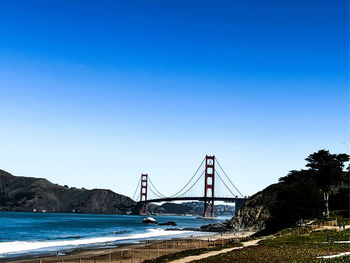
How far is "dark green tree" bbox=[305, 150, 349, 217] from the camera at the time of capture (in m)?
74.6

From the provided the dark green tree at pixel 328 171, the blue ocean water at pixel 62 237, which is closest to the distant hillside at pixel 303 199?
the dark green tree at pixel 328 171

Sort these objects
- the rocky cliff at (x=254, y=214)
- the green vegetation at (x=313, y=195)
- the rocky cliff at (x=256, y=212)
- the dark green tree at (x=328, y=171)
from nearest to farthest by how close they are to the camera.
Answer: the green vegetation at (x=313, y=195), the dark green tree at (x=328, y=171), the rocky cliff at (x=256, y=212), the rocky cliff at (x=254, y=214)

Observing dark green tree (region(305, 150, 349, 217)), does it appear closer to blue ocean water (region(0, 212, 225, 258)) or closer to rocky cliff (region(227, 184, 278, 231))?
rocky cliff (region(227, 184, 278, 231))

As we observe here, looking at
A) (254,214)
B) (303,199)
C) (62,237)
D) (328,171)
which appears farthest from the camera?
(254,214)

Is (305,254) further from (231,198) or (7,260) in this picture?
(231,198)

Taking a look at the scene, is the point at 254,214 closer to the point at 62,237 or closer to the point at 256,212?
the point at 256,212

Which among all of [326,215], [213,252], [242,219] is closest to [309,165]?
[326,215]

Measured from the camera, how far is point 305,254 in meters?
29.7

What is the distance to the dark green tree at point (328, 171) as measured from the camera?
245 feet

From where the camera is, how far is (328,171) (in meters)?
74.4

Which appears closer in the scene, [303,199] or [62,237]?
[303,199]

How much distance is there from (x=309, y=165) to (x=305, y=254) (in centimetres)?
6036

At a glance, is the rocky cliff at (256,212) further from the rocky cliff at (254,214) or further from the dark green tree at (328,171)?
the dark green tree at (328,171)

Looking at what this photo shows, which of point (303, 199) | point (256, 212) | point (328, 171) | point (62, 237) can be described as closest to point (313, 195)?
point (303, 199)
